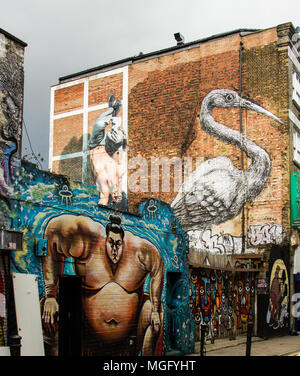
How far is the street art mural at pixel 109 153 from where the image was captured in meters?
25.6

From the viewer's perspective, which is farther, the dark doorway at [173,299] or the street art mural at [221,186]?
the street art mural at [221,186]

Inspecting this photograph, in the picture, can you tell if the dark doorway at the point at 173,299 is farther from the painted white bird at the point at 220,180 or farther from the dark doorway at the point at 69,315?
the painted white bird at the point at 220,180

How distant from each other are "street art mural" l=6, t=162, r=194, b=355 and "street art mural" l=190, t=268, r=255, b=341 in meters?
2.21

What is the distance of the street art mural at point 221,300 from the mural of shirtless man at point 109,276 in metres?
3.61

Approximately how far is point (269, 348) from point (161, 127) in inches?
483

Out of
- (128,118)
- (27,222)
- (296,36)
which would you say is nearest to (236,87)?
(296,36)

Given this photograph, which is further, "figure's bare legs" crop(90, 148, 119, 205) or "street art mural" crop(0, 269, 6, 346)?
"figure's bare legs" crop(90, 148, 119, 205)

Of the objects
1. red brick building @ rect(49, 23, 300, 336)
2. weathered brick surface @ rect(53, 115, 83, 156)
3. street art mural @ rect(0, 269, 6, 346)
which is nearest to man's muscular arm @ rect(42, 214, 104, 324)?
street art mural @ rect(0, 269, 6, 346)

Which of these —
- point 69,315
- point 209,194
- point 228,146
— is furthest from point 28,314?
point 228,146

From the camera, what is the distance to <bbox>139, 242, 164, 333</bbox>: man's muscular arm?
12750mm

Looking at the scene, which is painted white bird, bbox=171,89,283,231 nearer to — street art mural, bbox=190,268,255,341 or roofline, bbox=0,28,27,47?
street art mural, bbox=190,268,255,341

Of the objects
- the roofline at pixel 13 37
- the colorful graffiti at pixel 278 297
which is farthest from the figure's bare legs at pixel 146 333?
the colorful graffiti at pixel 278 297

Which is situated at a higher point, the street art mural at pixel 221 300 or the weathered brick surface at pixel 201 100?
the weathered brick surface at pixel 201 100

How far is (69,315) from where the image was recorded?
10.4m
